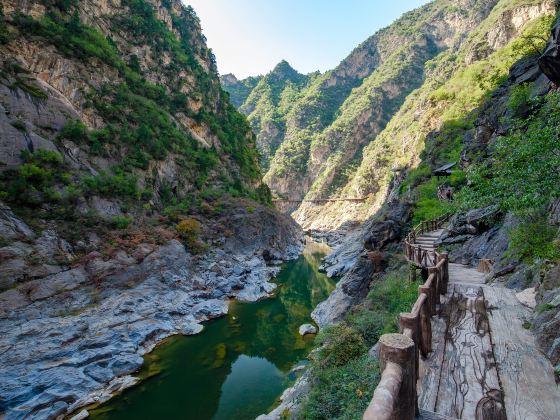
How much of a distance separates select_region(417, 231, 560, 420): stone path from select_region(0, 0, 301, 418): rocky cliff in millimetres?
12675

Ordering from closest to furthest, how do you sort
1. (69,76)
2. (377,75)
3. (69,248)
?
1. (69,248)
2. (69,76)
3. (377,75)

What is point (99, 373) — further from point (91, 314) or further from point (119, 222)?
point (119, 222)

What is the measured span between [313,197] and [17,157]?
272ft

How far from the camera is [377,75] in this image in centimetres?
11281

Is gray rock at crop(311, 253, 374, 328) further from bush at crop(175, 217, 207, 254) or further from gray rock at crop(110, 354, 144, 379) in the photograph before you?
bush at crop(175, 217, 207, 254)


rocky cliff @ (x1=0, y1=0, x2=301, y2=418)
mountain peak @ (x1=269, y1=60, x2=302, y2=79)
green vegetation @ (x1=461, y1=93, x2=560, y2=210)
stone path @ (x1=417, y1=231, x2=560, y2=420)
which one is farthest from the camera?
mountain peak @ (x1=269, y1=60, x2=302, y2=79)

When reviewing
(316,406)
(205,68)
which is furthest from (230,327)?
(205,68)

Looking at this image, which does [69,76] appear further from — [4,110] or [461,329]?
[461,329]

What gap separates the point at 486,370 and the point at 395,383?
2.50 m

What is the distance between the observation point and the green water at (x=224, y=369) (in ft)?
37.7

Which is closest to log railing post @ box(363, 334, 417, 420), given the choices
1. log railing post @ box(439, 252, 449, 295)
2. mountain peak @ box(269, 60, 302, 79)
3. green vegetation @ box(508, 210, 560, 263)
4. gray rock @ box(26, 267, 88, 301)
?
log railing post @ box(439, 252, 449, 295)

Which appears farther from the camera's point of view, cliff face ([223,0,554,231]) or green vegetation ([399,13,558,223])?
cliff face ([223,0,554,231])

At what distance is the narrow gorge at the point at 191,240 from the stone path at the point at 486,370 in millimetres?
71

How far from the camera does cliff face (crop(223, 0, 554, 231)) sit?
2197 inches
